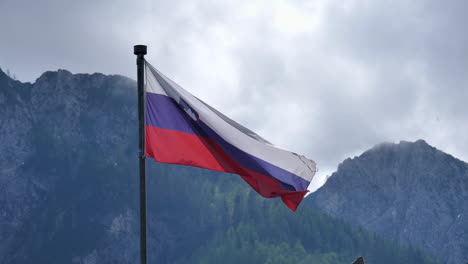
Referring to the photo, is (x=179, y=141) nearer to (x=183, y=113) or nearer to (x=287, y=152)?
(x=183, y=113)

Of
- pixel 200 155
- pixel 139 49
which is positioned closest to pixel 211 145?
pixel 200 155

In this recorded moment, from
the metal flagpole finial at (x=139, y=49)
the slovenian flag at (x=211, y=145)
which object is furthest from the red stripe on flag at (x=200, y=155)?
the metal flagpole finial at (x=139, y=49)

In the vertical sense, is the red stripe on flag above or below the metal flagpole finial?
below

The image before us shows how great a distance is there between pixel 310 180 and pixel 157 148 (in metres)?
4.45

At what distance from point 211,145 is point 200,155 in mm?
403

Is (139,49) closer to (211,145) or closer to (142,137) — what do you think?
(142,137)

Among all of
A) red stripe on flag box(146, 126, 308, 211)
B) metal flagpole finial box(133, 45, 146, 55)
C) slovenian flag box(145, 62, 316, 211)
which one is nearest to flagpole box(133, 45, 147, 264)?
metal flagpole finial box(133, 45, 146, 55)

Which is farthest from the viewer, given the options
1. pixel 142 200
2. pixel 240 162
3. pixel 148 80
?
pixel 240 162

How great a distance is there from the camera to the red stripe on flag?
18422 millimetres

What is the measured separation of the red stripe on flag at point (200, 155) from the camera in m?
18.4

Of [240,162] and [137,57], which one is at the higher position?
[137,57]

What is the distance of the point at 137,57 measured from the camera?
16.6 metres

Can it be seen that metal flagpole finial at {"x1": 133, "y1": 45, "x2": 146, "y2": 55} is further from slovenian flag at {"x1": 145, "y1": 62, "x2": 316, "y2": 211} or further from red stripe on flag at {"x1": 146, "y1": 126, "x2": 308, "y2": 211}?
red stripe on flag at {"x1": 146, "y1": 126, "x2": 308, "y2": 211}

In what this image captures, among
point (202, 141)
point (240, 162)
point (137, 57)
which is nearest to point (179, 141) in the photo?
point (202, 141)
